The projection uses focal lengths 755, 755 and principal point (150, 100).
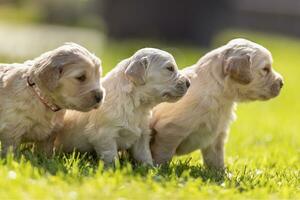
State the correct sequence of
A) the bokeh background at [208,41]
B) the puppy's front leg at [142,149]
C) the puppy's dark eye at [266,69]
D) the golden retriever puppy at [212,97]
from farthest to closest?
the puppy's dark eye at [266,69] < the golden retriever puppy at [212,97] < the bokeh background at [208,41] < the puppy's front leg at [142,149]

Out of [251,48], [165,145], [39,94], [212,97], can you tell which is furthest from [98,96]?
[251,48]

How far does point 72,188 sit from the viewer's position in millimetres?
5621

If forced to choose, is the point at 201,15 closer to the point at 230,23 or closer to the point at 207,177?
the point at 230,23

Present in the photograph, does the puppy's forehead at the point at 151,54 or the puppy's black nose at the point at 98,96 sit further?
the puppy's forehead at the point at 151,54

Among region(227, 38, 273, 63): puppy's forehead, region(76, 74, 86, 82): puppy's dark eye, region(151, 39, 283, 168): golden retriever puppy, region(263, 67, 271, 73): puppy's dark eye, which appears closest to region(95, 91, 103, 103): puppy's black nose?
region(76, 74, 86, 82): puppy's dark eye

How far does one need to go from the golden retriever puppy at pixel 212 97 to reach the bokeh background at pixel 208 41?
1.77 feet

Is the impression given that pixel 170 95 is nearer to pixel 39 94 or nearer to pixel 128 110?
pixel 128 110

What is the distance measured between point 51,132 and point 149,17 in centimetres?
1948

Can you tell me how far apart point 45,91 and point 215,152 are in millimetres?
2119

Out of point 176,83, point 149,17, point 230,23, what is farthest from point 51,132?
point 230,23

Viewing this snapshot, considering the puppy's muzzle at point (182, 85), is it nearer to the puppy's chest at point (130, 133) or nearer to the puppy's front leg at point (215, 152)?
the puppy's chest at point (130, 133)

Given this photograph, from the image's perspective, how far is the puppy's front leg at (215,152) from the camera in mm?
7797

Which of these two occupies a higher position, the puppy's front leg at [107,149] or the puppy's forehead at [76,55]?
the puppy's forehead at [76,55]

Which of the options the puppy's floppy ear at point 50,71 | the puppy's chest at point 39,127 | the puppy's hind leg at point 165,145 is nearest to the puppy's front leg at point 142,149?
the puppy's hind leg at point 165,145
